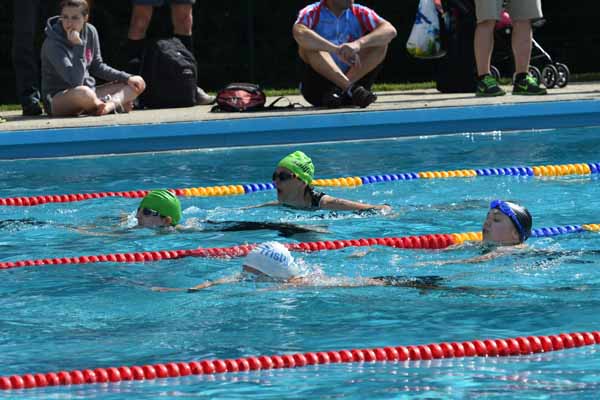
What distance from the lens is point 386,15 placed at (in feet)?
45.5

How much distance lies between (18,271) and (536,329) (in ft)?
8.85

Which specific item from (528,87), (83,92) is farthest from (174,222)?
(528,87)

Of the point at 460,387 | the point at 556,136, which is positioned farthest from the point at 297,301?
the point at 556,136

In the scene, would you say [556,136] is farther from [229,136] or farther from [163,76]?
[163,76]

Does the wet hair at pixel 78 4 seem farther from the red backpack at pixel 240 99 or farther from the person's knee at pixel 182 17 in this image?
the red backpack at pixel 240 99

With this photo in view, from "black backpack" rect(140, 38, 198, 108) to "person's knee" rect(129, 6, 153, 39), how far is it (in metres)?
0.20

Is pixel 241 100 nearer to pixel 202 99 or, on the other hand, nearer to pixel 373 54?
pixel 202 99

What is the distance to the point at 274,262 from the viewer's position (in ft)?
18.8

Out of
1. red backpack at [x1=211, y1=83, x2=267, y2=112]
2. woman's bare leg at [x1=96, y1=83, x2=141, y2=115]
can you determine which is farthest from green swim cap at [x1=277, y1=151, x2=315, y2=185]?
woman's bare leg at [x1=96, y1=83, x2=141, y2=115]

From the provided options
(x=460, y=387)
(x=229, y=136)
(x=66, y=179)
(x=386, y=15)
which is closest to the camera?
(x=460, y=387)

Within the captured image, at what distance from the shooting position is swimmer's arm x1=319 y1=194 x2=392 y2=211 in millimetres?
7660

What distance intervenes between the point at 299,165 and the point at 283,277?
1.96 m

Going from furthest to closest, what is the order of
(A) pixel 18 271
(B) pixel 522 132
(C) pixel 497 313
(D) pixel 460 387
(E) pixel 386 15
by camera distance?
1. (E) pixel 386 15
2. (B) pixel 522 132
3. (A) pixel 18 271
4. (C) pixel 497 313
5. (D) pixel 460 387

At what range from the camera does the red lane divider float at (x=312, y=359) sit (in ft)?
13.9
